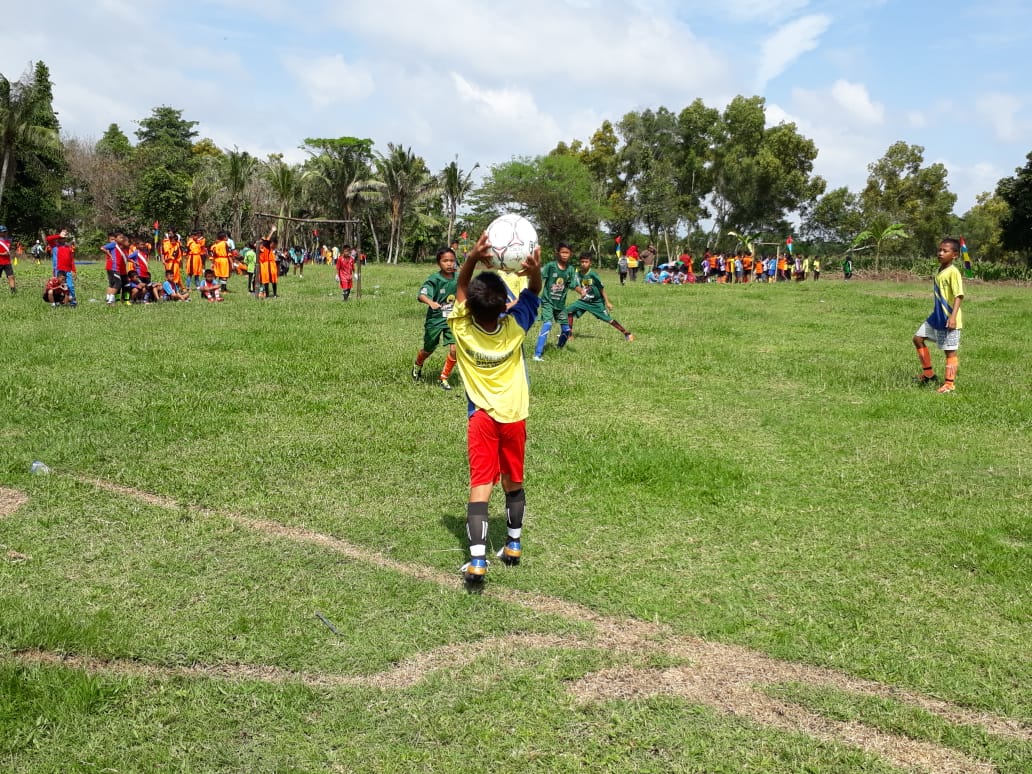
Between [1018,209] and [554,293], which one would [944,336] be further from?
[1018,209]

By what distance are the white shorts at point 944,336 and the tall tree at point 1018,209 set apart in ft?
123

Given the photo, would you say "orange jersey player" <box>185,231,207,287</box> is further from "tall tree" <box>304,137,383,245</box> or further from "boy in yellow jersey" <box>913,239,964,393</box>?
"tall tree" <box>304,137,383,245</box>

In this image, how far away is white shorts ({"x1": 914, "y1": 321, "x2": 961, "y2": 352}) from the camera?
11.1m

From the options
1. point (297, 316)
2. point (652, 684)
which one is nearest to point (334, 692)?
point (652, 684)

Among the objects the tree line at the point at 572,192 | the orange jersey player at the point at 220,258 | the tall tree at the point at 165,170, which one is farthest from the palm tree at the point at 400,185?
the orange jersey player at the point at 220,258

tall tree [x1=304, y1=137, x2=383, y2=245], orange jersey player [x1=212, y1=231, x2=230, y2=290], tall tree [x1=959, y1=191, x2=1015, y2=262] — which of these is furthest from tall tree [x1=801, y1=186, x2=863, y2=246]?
orange jersey player [x1=212, y1=231, x2=230, y2=290]

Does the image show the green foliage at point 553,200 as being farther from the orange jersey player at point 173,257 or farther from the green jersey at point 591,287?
the green jersey at point 591,287

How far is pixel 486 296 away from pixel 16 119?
36.9 meters

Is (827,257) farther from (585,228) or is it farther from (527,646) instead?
(527,646)

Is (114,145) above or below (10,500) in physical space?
above

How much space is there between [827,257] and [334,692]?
50.7m

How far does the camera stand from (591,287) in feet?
48.2

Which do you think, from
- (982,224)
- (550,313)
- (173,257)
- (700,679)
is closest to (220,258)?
(173,257)

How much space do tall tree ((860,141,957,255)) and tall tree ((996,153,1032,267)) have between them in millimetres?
8059
